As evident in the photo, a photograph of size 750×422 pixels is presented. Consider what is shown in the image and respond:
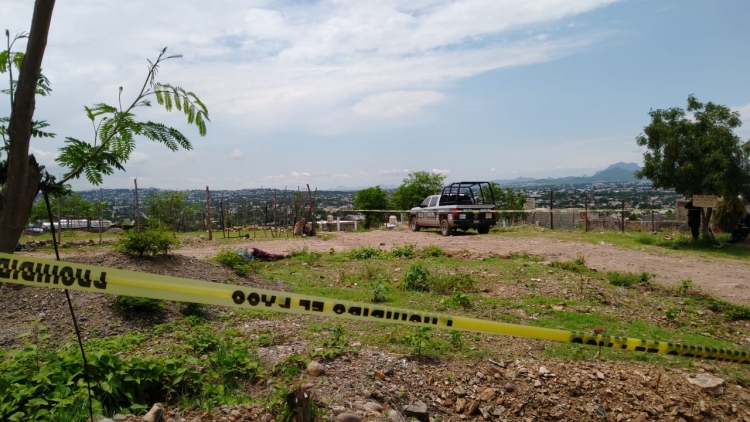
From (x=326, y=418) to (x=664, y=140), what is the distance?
16445 mm

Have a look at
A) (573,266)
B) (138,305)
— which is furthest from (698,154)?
(138,305)

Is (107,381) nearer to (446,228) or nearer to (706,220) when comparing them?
(446,228)

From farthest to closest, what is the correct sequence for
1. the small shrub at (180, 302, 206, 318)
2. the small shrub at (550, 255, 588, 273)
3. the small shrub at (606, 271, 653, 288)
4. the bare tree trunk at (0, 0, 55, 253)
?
the small shrub at (550, 255, 588, 273) < the small shrub at (606, 271, 653, 288) < the small shrub at (180, 302, 206, 318) < the bare tree trunk at (0, 0, 55, 253)

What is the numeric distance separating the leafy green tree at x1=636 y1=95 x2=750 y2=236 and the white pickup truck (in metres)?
→ 5.61

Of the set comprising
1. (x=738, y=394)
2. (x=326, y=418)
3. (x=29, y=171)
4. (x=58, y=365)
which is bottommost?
(x=738, y=394)

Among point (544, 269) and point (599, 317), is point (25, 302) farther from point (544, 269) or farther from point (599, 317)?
point (544, 269)

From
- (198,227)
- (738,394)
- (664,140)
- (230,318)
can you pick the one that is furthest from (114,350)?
(198,227)

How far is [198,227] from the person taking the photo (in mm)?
29078

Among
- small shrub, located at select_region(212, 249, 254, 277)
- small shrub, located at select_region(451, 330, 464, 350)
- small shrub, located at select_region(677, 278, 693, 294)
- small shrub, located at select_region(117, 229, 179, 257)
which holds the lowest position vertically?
small shrub, located at select_region(677, 278, 693, 294)

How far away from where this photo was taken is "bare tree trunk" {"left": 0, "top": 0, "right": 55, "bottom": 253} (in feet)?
6.52

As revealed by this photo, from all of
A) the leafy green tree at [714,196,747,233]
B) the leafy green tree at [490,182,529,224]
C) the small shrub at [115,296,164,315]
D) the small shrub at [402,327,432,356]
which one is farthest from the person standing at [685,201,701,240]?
the small shrub at [115,296,164,315]

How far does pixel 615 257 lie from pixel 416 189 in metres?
19.7

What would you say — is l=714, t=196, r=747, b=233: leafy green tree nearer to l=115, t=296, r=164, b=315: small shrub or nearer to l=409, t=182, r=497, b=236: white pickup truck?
l=409, t=182, r=497, b=236: white pickup truck

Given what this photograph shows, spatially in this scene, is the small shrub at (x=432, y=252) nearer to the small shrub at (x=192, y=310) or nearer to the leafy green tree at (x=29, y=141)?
the small shrub at (x=192, y=310)
